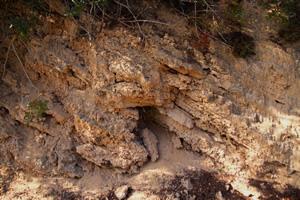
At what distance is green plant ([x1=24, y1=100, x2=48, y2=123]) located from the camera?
13.5ft

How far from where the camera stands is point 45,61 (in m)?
4.24

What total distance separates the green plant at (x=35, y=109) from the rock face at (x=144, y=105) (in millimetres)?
69

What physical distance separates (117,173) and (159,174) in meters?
0.46

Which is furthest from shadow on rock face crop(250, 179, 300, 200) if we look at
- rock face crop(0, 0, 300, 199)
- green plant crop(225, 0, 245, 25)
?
green plant crop(225, 0, 245, 25)

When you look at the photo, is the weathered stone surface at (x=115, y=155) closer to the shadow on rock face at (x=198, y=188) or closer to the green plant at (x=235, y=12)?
the shadow on rock face at (x=198, y=188)

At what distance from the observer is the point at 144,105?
424cm

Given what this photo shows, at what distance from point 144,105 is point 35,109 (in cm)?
117

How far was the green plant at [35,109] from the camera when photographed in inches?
163

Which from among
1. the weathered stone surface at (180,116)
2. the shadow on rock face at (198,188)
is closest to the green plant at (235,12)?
the weathered stone surface at (180,116)

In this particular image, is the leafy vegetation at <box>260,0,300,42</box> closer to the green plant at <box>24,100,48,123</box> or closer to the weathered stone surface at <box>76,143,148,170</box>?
the weathered stone surface at <box>76,143,148,170</box>

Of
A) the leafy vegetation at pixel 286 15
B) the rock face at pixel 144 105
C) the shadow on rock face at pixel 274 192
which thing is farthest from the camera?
the leafy vegetation at pixel 286 15

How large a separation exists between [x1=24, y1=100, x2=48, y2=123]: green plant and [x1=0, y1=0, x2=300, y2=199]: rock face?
2.7 inches

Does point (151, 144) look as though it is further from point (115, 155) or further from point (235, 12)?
point (235, 12)

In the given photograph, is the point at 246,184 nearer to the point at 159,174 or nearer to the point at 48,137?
the point at 159,174
